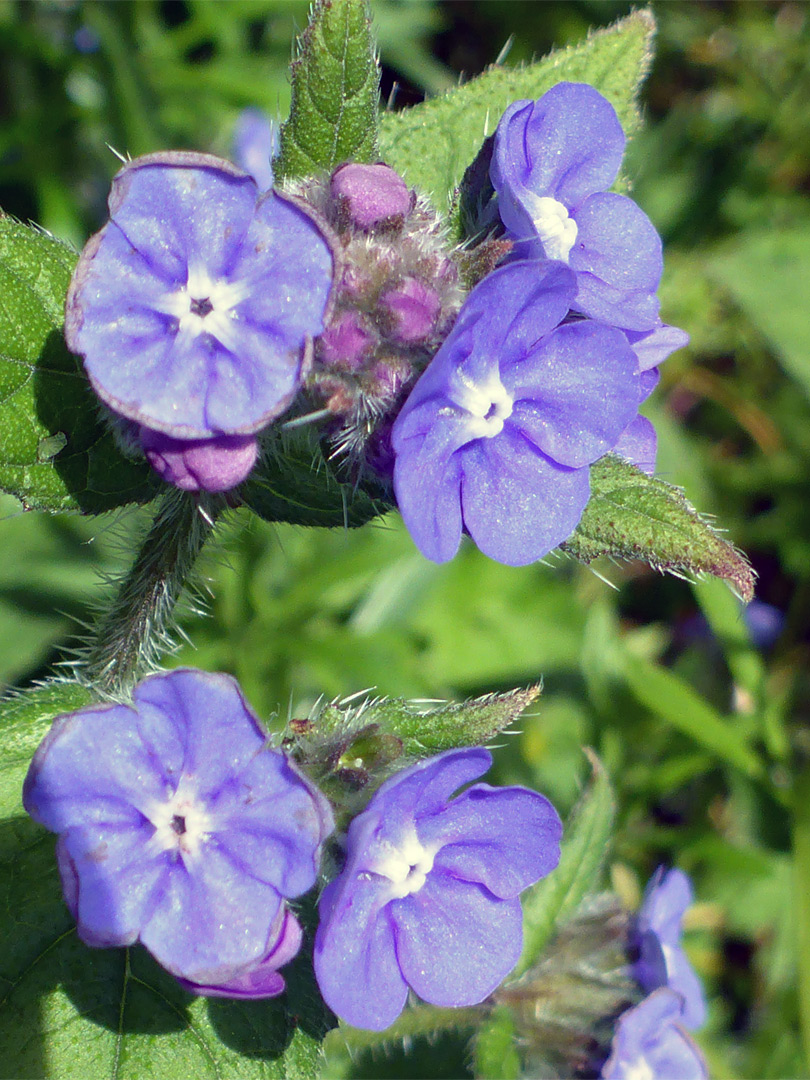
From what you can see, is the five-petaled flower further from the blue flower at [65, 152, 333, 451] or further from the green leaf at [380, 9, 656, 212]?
the green leaf at [380, 9, 656, 212]

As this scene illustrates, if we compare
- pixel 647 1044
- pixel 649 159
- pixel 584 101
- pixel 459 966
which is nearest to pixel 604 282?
pixel 584 101

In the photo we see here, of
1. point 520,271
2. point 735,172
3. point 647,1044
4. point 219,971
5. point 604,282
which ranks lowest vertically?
point 647,1044

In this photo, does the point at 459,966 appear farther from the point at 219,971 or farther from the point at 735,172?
the point at 735,172

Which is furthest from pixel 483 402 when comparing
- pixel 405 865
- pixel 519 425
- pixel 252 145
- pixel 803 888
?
pixel 252 145

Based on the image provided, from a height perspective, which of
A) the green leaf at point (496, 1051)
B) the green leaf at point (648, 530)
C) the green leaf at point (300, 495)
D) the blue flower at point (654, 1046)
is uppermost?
the green leaf at point (648, 530)

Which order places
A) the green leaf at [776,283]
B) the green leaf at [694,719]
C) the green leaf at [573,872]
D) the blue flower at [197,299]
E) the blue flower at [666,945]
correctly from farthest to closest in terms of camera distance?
the green leaf at [776,283]
the green leaf at [694,719]
the green leaf at [573,872]
the blue flower at [666,945]
the blue flower at [197,299]

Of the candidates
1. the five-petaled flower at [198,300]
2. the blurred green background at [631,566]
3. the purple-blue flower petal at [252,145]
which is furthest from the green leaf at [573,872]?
the purple-blue flower petal at [252,145]

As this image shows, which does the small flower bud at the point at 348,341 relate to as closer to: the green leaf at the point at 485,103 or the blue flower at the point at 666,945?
the green leaf at the point at 485,103

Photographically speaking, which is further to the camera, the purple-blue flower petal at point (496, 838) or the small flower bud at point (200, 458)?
the purple-blue flower petal at point (496, 838)
